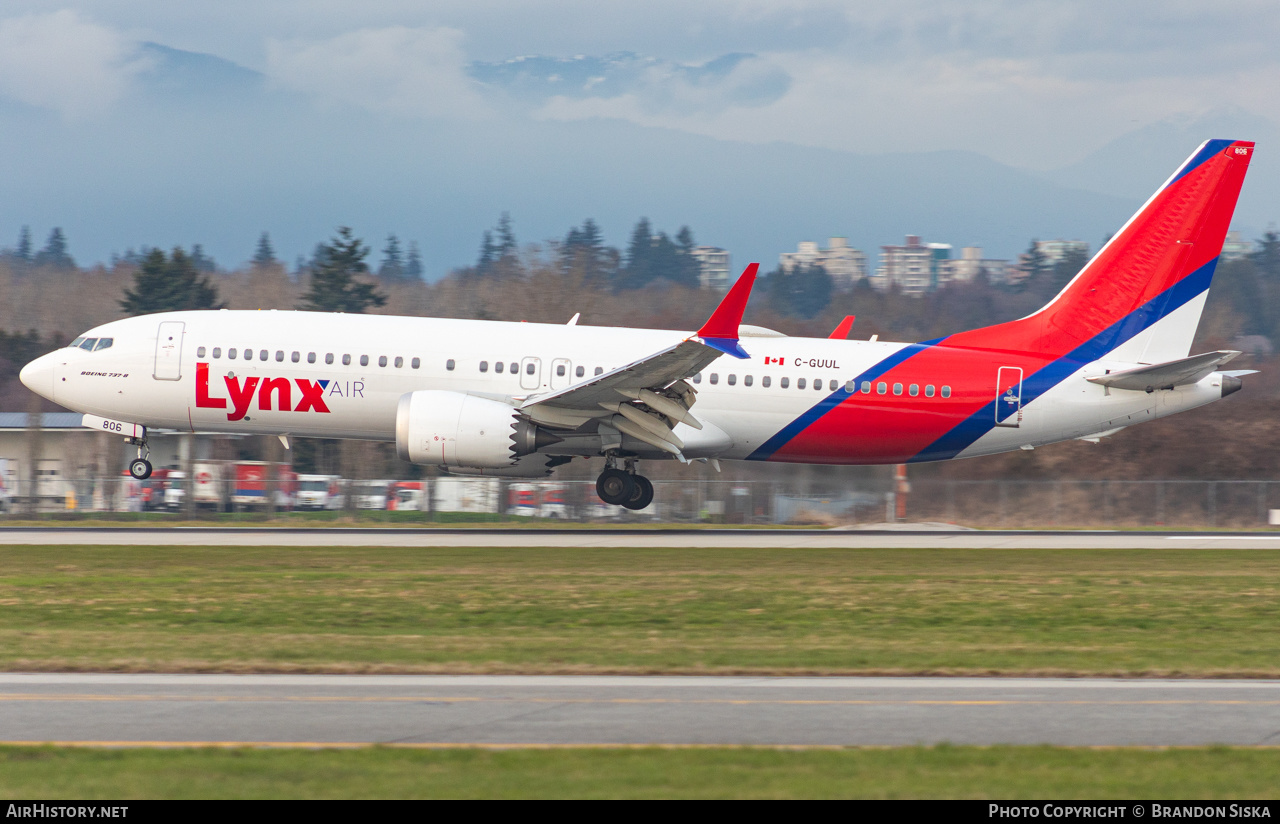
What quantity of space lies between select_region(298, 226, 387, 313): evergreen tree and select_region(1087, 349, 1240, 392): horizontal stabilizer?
46948mm

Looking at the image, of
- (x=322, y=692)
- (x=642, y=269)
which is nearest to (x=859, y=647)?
(x=322, y=692)

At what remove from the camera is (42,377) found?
101ft

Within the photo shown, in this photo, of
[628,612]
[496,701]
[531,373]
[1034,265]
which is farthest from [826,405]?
[1034,265]

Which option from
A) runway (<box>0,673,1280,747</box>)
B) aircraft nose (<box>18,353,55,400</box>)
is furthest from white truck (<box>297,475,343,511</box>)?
runway (<box>0,673,1280,747</box>)

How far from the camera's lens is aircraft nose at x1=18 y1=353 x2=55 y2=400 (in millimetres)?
30844

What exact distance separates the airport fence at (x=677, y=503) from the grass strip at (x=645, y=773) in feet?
A: 83.1

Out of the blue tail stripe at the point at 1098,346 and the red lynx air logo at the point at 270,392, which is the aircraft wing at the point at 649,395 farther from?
the blue tail stripe at the point at 1098,346

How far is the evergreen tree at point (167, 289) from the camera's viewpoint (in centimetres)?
7031

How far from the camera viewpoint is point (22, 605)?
17469 millimetres

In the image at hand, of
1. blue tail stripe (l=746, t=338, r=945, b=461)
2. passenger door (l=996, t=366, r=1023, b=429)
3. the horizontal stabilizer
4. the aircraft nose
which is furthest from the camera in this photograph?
the aircraft nose

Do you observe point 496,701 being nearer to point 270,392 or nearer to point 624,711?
point 624,711

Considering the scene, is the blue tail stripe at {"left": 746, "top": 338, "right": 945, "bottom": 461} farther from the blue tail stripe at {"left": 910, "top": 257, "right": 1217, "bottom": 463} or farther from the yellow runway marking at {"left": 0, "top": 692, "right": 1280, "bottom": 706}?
the yellow runway marking at {"left": 0, "top": 692, "right": 1280, "bottom": 706}

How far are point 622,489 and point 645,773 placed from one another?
2158 cm
